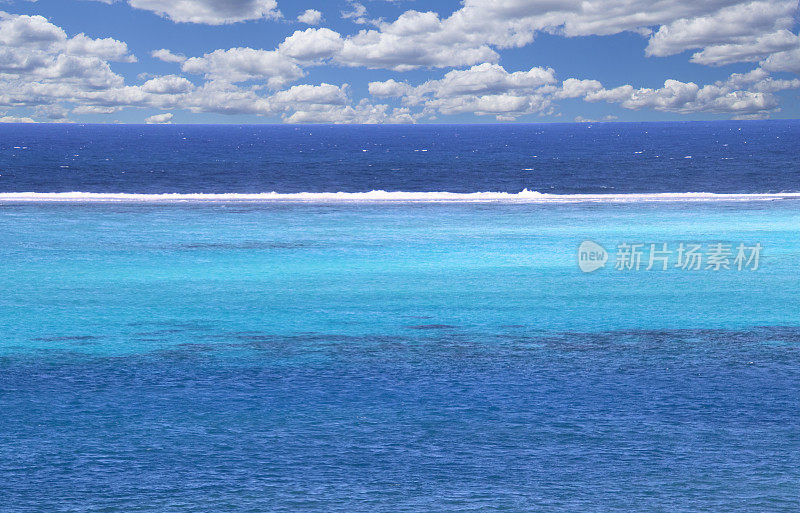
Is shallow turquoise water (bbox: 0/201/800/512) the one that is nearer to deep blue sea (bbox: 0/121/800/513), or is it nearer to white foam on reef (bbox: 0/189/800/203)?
deep blue sea (bbox: 0/121/800/513)

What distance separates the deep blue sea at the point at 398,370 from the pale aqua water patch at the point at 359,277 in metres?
0.14

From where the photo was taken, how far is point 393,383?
14.3 m

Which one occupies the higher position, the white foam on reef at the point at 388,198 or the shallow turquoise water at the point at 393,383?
the white foam on reef at the point at 388,198

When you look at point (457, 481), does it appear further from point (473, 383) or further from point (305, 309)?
point (305, 309)

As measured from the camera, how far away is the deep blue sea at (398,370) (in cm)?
1019

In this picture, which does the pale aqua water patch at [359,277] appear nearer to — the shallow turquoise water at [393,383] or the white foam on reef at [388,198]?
the shallow turquoise water at [393,383]

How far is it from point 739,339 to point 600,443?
7.40 metres

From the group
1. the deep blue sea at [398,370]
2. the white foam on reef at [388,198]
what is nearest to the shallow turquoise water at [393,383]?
the deep blue sea at [398,370]

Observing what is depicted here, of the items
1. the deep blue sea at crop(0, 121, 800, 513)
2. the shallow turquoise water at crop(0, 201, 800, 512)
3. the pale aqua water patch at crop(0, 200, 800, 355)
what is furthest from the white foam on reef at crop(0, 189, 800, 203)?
the shallow turquoise water at crop(0, 201, 800, 512)

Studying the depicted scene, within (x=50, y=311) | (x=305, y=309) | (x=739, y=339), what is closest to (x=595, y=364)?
(x=739, y=339)

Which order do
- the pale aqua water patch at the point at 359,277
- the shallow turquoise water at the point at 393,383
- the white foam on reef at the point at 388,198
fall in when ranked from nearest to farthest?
the shallow turquoise water at the point at 393,383
the pale aqua water patch at the point at 359,277
the white foam on reef at the point at 388,198

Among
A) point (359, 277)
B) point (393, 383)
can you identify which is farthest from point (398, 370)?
point (359, 277)

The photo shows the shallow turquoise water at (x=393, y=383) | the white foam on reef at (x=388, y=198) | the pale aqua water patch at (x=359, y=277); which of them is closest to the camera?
the shallow turquoise water at (x=393, y=383)

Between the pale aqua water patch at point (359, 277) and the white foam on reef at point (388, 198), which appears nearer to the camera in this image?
the pale aqua water patch at point (359, 277)
